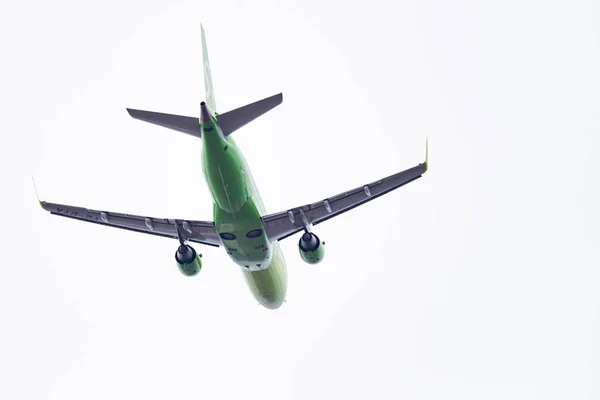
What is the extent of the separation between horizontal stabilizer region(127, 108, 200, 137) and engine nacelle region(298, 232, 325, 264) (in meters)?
7.70

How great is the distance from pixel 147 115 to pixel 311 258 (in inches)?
421

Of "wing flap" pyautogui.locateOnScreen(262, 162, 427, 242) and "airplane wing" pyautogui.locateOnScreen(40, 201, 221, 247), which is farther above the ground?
"airplane wing" pyautogui.locateOnScreen(40, 201, 221, 247)

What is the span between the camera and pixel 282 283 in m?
39.3

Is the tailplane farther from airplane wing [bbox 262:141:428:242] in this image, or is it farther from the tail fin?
airplane wing [bbox 262:141:428:242]

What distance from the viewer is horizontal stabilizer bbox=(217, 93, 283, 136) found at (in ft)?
91.5

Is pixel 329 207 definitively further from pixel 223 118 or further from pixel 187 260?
pixel 187 260

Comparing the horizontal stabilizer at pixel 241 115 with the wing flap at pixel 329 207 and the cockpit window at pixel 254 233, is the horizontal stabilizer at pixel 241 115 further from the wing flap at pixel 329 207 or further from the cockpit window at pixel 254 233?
the wing flap at pixel 329 207

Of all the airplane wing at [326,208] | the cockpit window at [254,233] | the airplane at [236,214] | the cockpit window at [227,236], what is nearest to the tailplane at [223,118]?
the airplane at [236,214]

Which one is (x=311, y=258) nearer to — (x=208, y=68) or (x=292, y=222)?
(x=292, y=222)

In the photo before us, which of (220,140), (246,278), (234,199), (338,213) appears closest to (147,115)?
(220,140)

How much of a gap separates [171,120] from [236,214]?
5.13m

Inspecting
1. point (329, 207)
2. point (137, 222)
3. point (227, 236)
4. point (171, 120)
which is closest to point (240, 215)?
point (227, 236)

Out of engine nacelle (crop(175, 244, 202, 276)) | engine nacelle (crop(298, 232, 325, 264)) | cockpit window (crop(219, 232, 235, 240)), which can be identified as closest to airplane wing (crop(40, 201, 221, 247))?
engine nacelle (crop(175, 244, 202, 276))

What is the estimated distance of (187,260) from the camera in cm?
3503
